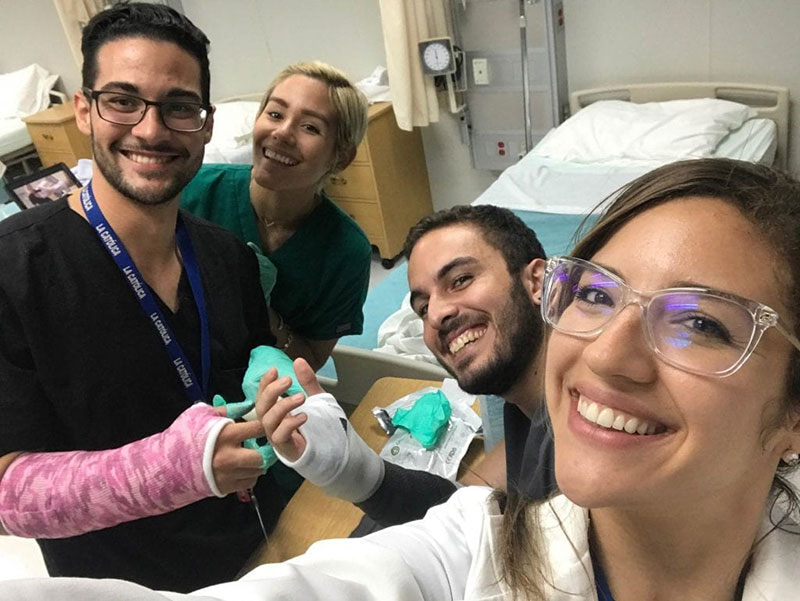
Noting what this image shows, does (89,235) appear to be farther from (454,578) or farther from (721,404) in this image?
(721,404)

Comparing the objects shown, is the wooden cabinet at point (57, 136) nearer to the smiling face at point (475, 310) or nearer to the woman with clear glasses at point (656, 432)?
the smiling face at point (475, 310)

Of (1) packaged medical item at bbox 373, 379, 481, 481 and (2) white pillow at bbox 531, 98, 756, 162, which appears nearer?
(1) packaged medical item at bbox 373, 379, 481, 481

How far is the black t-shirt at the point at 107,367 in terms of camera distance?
3.51 ft

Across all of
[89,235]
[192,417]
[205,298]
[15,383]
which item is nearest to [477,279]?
[205,298]

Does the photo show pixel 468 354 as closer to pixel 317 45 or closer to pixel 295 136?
pixel 295 136

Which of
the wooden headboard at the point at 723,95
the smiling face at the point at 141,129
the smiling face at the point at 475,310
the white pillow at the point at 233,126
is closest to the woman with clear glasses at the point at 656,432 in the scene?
the smiling face at the point at 475,310

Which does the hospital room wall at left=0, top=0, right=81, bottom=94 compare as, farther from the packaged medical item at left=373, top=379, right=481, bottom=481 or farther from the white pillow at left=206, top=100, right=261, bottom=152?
the packaged medical item at left=373, top=379, right=481, bottom=481

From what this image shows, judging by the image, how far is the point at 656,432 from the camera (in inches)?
24.8

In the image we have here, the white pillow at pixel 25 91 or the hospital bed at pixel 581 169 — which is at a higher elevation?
the white pillow at pixel 25 91

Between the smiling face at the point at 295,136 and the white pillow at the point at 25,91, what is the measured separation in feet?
14.4

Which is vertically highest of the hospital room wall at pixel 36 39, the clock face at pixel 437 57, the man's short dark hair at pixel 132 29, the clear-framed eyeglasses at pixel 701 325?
the hospital room wall at pixel 36 39

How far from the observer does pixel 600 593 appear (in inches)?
30.4

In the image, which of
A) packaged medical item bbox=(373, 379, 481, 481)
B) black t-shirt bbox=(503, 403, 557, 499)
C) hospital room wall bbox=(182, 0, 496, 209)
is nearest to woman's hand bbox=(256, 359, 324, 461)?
black t-shirt bbox=(503, 403, 557, 499)

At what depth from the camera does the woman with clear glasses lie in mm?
621
